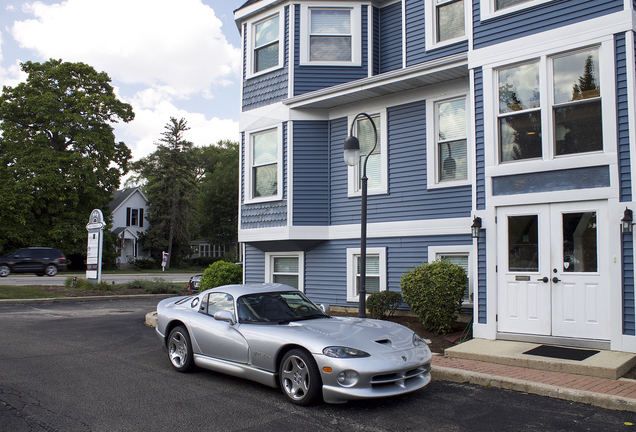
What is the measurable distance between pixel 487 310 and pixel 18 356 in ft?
25.4

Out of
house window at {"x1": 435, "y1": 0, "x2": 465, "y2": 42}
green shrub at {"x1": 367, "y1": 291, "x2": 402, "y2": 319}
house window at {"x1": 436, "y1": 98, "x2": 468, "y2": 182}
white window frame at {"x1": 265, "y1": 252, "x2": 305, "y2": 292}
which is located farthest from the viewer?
white window frame at {"x1": 265, "y1": 252, "x2": 305, "y2": 292}

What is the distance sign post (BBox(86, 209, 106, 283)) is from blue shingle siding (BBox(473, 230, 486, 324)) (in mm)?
16775

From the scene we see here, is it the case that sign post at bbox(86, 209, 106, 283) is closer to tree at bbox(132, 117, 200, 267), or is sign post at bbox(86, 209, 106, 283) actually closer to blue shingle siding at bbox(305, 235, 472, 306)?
blue shingle siding at bbox(305, 235, 472, 306)

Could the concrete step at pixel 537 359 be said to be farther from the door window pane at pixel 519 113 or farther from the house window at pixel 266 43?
the house window at pixel 266 43

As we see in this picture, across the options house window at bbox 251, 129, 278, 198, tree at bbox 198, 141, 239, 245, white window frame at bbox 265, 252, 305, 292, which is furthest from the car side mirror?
tree at bbox 198, 141, 239, 245

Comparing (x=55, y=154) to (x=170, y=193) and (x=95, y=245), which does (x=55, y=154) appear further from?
(x=95, y=245)

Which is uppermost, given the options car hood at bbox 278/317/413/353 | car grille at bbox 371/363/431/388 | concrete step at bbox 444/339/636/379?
car hood at bbox 278/317/413/353

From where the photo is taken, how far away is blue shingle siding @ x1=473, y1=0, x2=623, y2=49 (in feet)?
25.5

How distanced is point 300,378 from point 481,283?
4.36m

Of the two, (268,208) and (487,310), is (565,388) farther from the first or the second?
(268,208)

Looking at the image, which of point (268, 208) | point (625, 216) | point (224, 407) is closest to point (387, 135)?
point (268, 208)

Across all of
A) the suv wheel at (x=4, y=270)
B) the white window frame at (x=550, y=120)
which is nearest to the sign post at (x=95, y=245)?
the suv wheel at (x=4, y=270)

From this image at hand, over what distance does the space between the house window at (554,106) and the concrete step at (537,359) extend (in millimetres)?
3113

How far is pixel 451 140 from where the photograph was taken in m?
10.7
